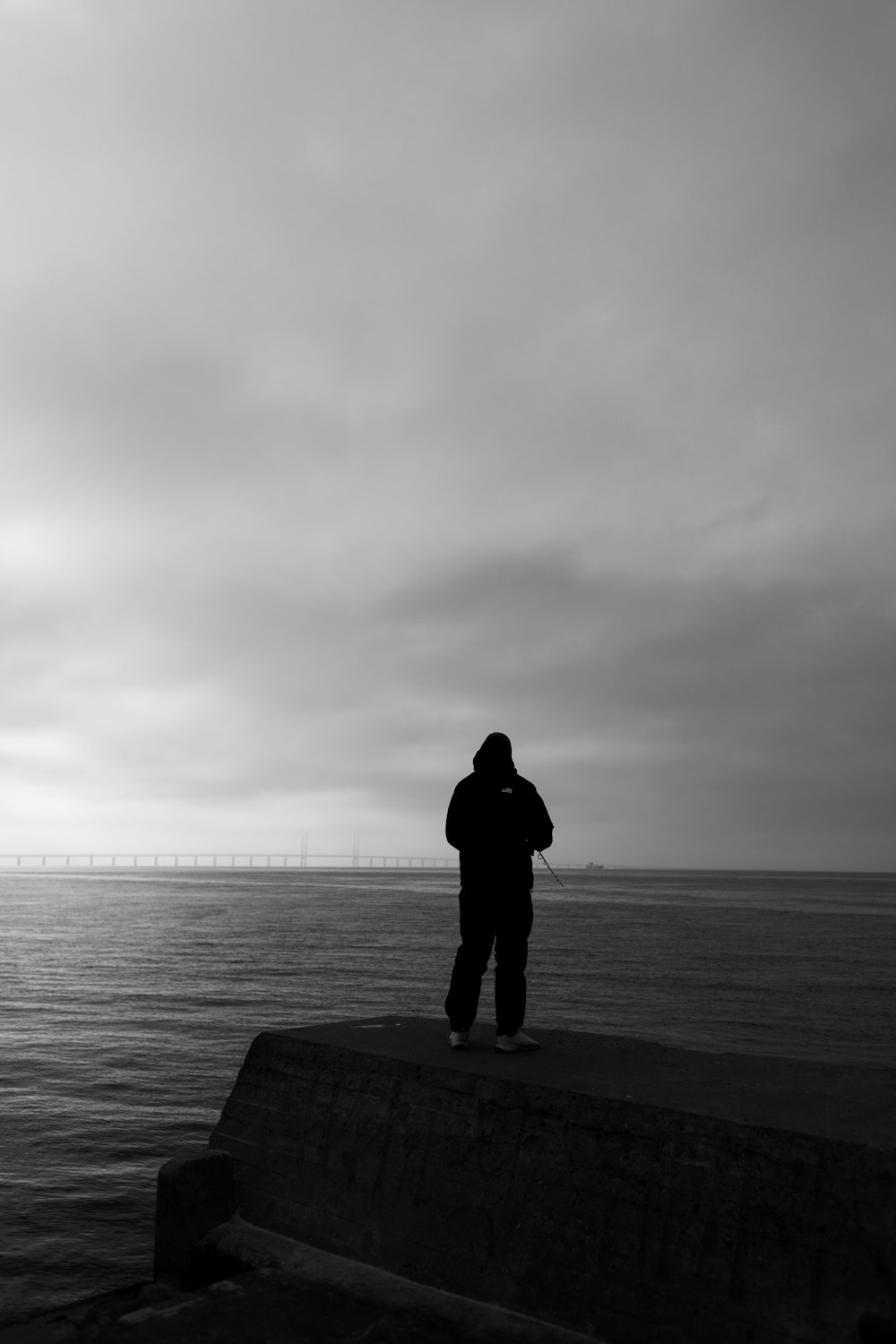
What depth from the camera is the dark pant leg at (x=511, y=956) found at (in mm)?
6230

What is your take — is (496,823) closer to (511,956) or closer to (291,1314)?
(511,956)

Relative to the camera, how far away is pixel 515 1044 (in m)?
6.23

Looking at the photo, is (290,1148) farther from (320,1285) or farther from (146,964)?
(146,964)

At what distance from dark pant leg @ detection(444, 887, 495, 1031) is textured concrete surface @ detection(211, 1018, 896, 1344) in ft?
1.10

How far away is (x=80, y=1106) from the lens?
13203 millimetres

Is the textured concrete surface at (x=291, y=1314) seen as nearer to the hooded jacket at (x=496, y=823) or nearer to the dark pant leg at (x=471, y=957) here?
the dark pant leg at (x=471, y=957)

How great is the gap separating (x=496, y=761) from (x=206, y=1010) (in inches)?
719

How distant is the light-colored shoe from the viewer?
6.16 meters

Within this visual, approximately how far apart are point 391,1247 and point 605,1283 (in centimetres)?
138

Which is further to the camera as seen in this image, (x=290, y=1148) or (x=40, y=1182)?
(x=40, y=1182)

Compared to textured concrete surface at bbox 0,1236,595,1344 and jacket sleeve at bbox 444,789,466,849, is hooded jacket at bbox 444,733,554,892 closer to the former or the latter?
jacket sleeve at bbox 444,789,466,849

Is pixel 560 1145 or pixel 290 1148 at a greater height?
pixel 560 1145

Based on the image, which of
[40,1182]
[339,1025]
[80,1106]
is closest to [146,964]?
[80,1106]

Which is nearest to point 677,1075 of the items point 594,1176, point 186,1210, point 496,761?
point 594,1176
